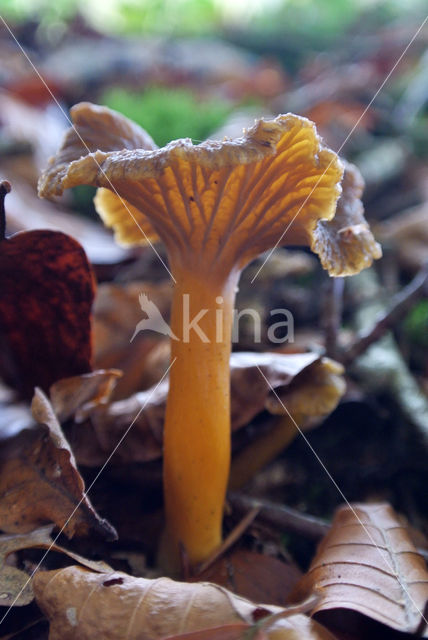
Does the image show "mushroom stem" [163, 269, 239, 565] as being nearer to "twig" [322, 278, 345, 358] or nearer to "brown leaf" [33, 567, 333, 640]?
"brown leaf" [33, 567, 333, 640]

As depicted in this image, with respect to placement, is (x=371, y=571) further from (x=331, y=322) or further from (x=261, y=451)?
(x=331, y=322)

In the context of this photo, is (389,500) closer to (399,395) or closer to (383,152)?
(399,395)

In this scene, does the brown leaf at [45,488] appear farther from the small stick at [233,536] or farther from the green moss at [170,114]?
the green moss at [170,114]

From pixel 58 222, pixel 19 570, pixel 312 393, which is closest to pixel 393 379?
pixel 312 393

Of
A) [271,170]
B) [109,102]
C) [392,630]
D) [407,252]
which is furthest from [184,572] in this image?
[109,102]

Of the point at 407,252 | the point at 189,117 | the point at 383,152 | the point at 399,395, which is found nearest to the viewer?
the point at 399,395

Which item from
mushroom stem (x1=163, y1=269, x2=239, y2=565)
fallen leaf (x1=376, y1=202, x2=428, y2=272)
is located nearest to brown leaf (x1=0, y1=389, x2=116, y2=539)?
mushroom stem (x1=163, y1=269, x2=239, y2=565)

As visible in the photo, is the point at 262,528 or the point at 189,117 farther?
the point at 189,117
